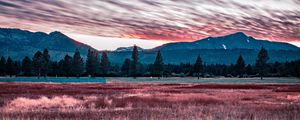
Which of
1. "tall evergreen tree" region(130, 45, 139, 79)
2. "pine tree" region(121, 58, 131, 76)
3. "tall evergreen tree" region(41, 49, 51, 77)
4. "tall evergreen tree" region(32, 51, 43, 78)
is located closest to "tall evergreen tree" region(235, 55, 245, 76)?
"tall evergreen tree" region(130, 45, 139, 79)

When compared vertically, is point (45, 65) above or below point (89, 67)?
above

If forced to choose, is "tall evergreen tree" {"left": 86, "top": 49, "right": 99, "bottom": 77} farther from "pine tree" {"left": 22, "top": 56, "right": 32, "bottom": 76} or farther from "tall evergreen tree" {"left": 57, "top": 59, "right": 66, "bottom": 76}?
"pine tree" {"left": 22, "top": 56, "right": 32, "bottom": 76}

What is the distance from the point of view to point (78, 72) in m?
167

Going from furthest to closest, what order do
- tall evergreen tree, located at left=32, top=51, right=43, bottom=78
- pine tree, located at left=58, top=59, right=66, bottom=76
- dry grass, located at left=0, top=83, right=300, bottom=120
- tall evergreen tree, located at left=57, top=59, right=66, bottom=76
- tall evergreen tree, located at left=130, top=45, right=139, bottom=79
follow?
tall evergreen tree, located at left=130, top=45, right=139, bottom=79, pine tree, located at left=58, top=59, right=66, bottom=76, tall evergreen tree, located at left=57, top=59, right=66, bottom=76, tall evergreen tree, located at left=32, top=51, right=43, bottom=78, dry grass, located at left=0, top=83, right=300, bottom=120

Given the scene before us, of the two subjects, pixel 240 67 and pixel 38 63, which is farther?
pixel 240 67

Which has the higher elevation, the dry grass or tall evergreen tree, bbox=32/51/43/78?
tall evergreen tree, bbox=32/51/43/78

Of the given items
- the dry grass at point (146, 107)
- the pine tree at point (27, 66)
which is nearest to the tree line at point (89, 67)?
the pine tree at point (27, 66)

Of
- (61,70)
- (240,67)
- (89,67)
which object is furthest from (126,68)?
(240,67)

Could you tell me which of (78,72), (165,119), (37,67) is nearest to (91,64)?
(78,72)

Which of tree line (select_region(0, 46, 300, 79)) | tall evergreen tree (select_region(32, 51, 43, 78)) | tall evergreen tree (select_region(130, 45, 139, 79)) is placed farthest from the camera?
tall evergreen tree (select_region(130, 45, 139, 79))

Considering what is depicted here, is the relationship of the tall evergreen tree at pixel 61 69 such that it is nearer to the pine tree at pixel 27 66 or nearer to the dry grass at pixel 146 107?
the pine tree at pixel 27 66

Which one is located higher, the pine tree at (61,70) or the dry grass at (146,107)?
the pine tree at (61,70)

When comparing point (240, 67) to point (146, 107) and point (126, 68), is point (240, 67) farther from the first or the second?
point (146, 107)

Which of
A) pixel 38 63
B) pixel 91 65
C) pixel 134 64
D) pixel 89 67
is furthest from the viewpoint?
pixel 134 64
